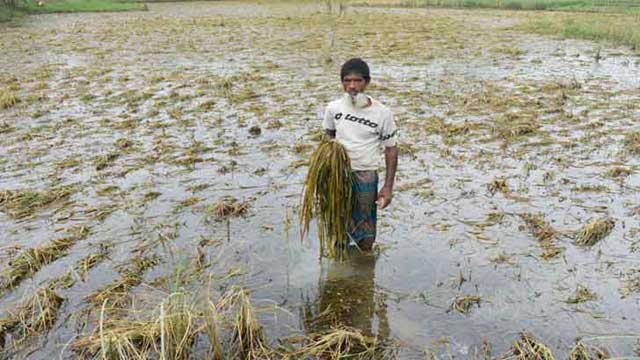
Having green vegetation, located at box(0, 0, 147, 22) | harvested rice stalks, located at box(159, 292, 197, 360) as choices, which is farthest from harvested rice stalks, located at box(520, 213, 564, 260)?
green vegetation, located at box(0, 0, 147, 22)

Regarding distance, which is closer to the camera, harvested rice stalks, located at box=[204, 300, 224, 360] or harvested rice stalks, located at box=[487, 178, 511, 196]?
harvested rice stalks, located at box=[204, 300, 224, 360]

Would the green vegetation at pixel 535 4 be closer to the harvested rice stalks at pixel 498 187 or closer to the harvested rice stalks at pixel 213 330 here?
the harvested rice stalks at pixel 498 187

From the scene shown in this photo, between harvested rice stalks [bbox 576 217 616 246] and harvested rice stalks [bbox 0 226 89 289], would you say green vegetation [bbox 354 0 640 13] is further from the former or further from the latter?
harvested rice stalks [bbox 0 226 89 289]

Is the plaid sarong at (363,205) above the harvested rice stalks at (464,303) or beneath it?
above

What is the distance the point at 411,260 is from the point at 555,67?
34.2 feet

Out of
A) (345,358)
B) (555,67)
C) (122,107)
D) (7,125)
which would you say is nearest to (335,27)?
(555,67)

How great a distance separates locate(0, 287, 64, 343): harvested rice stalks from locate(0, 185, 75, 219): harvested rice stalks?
1.88 m

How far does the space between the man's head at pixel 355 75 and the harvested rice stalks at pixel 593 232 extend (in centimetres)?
250

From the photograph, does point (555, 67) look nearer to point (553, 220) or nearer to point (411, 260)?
point (553, 220)

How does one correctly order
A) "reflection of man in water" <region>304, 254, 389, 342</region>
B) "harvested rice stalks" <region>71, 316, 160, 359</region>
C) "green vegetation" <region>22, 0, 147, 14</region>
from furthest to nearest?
1. "green vegetation" <region>22, 0, 147, 14</region>
2. "reflection of man in water" <region>304, 254, 389, 342</region>
3. "harvested rice stalks" <region>71, 316, 160, 359</region>

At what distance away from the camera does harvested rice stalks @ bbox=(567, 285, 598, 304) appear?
13.0 feet

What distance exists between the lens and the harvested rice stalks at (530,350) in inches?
127

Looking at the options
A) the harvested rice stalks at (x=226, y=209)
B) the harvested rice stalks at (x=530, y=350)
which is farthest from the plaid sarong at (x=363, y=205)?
the harvested rice stalks at (x=226, y=209)

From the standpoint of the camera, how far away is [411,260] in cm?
461
